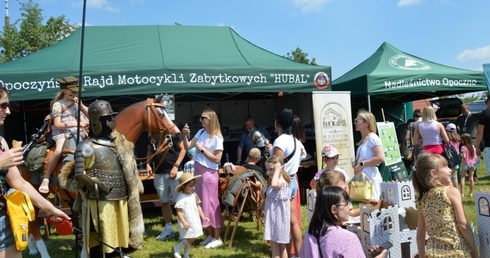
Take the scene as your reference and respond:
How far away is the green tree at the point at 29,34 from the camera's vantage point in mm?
29250

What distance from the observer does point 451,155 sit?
7.37 meters

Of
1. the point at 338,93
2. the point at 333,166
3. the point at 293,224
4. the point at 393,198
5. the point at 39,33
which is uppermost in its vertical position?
the point at 39,33

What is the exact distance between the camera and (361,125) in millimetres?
4621

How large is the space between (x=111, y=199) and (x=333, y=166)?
2.20 meters

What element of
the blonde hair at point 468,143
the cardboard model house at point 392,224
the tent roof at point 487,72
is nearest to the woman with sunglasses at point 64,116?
the cardboard model house at point 392,224

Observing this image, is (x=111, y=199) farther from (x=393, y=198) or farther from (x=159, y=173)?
(x=159, y=173)

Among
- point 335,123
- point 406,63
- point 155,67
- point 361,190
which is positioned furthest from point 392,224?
point 406,63

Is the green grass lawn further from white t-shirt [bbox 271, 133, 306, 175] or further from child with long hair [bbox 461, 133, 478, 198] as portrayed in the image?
white t-shirt [bbox 271, 133, 306, 175]

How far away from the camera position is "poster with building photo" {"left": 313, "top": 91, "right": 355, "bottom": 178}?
8195mm

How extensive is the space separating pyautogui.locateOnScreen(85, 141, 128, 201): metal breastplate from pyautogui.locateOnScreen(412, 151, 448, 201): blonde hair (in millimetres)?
2324

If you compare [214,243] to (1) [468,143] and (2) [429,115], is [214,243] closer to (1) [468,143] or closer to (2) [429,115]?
(2) [429,115]

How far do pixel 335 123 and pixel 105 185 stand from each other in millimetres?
5624

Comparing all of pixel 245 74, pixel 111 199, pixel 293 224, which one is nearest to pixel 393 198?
pixel 293 224

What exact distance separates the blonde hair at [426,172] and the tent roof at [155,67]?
4.95 metres
